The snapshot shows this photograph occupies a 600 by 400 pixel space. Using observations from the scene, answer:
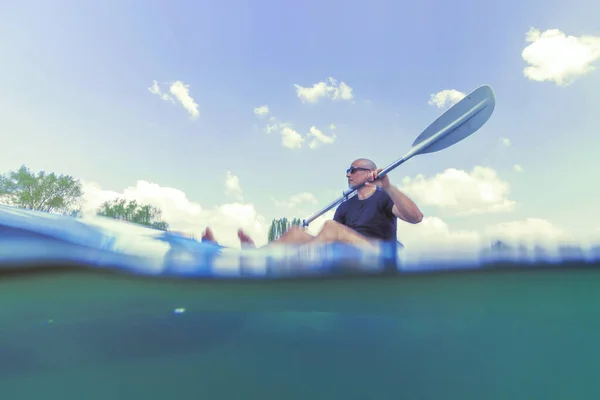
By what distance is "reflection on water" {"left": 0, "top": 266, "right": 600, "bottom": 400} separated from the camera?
4.05m

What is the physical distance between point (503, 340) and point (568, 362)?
1.22 metres

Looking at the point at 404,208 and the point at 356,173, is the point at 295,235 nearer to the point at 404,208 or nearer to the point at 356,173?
the point at 404,208

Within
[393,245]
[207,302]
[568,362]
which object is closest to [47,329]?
[207,302]

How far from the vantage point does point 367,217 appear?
5164 millimetres

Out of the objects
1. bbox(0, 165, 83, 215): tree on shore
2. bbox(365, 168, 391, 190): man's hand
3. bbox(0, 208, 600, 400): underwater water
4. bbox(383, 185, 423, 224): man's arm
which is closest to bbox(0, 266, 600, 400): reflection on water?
bbox(0, 208, 600, 400): underwater water

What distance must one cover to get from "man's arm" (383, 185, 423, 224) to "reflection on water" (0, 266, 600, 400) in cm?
80

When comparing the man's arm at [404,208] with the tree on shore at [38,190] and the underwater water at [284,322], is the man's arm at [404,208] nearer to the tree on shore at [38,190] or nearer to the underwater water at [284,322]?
the underwater water at [284,322]

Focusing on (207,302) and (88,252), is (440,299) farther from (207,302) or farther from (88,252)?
(88,252)

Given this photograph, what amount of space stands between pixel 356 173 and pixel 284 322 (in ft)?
8.32

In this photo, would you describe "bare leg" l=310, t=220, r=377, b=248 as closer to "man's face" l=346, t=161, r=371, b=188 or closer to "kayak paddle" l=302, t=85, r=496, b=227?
"man's face" l=346, t=161, r=371, b=188

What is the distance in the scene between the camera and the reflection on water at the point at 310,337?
4047 millimetres

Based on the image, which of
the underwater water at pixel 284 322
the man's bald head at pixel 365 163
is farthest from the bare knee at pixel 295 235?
the man's bald head at pixel 365 163

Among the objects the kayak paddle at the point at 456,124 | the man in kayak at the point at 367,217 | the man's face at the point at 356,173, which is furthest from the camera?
the kayak paddle at the point at 456,124

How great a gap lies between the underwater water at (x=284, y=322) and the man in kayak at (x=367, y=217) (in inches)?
15.4
